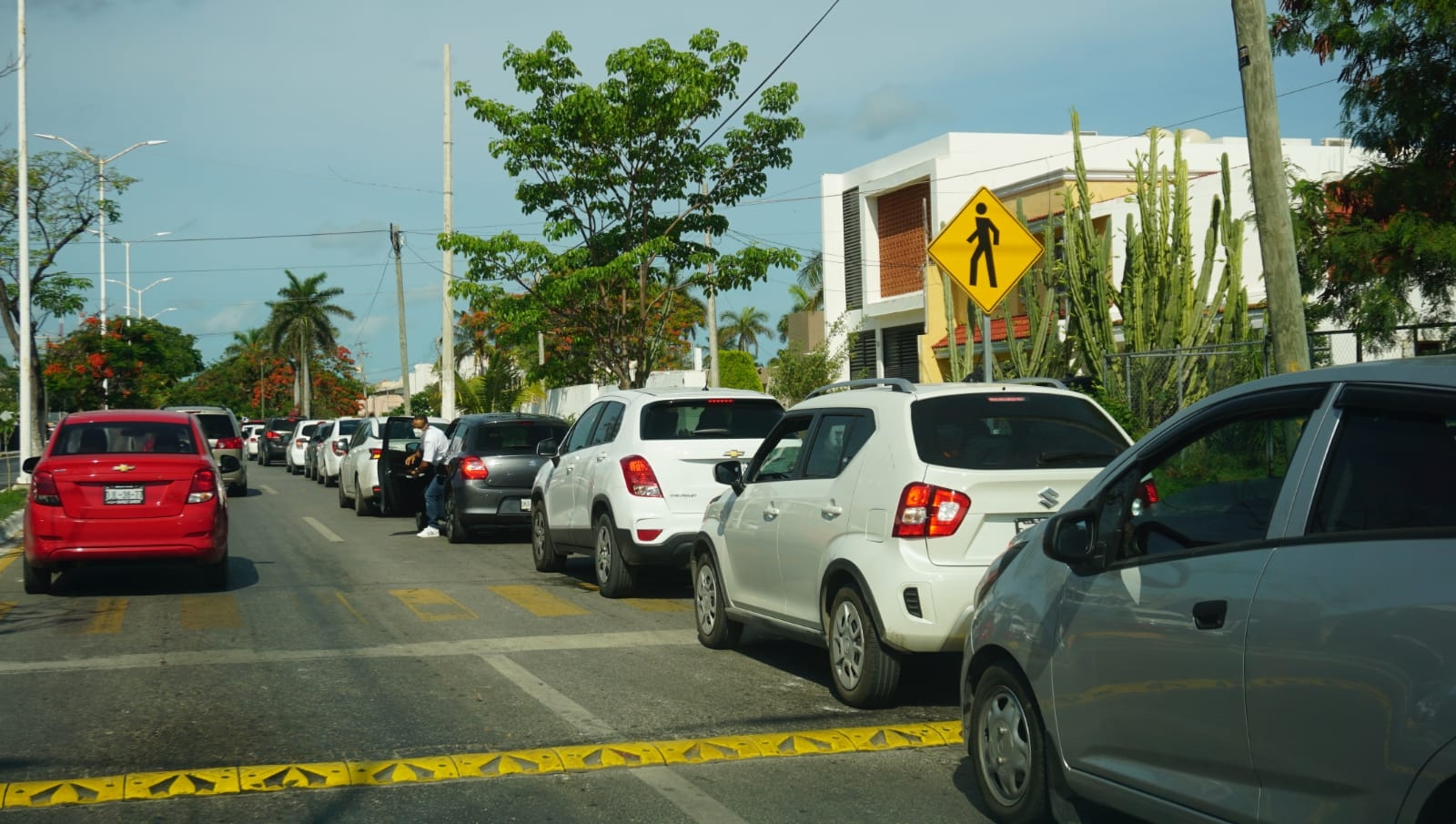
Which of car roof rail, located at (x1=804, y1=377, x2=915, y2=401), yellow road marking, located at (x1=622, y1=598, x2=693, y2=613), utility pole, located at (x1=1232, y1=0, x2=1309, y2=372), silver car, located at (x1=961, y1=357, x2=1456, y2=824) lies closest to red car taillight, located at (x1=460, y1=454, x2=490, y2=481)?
yellow road marking, located at (x1=622, y1=598, x2=693, y2=613)

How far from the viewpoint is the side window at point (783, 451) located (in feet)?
28.0

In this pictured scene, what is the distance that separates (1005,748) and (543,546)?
9.37 metres

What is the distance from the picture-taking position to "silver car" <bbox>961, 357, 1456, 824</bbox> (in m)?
3.46

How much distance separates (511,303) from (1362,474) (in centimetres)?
2141

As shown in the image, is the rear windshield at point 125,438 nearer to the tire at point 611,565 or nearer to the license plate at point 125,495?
the license plate at point 125,495

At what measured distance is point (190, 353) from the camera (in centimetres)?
8556

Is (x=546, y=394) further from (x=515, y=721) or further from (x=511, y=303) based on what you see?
(x=515, y=721)

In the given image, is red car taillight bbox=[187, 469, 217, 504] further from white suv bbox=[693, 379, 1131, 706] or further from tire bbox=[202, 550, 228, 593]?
white suv bbox=[693, 379, 1131, 706]

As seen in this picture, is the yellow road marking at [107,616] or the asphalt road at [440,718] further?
the yellow road marking at [107,616]

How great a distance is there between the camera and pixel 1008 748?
5332 mm

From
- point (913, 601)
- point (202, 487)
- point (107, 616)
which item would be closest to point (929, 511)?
point (913, 601)

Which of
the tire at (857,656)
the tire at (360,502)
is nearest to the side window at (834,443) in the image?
the tire at (857,656)

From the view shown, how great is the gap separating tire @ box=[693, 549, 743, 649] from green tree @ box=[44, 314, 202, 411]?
41.2 meters

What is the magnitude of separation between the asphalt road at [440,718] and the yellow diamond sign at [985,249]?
3.57 metres
